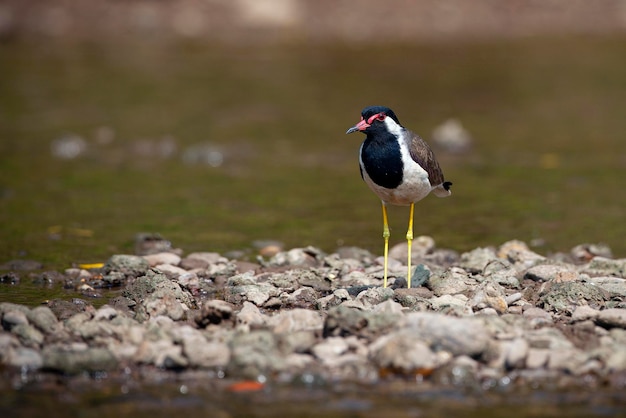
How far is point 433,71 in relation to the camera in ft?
89.7

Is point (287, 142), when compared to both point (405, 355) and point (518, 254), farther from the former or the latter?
point (405, 355)

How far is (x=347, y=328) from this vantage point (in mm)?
8695

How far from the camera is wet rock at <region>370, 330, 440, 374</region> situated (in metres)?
8.16

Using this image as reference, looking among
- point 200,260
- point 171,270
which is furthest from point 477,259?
point 171,270

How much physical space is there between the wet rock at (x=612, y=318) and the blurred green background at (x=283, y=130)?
3974 mm

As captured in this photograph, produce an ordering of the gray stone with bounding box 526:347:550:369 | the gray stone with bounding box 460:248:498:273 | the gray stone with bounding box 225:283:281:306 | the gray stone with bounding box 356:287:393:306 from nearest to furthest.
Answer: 1. the gray stone with bounding box 526:347:550:369
2. the gray stone with bounding box 356:287:393:306
3. the gray stone with bounding box 225:283:281:306
4. the gray stone with bounding box 460:248:498:273

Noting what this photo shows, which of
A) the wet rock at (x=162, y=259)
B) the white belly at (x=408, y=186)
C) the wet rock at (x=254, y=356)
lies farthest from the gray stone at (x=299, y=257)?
the wet rock at (x=254, y=356)

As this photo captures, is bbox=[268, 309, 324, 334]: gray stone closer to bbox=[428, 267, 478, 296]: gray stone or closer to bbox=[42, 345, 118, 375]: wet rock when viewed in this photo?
bbox=[42, 345, 118, 375]: wet rock

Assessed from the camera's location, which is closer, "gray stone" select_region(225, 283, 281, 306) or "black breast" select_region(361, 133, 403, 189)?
"black breast" select_region(361, 133, 403, 189)

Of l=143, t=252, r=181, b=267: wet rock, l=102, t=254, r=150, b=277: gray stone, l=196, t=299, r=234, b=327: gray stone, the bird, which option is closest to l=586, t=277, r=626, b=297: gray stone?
the bird

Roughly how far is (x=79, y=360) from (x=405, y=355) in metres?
2.60

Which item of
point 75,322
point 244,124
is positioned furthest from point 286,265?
point 244,124

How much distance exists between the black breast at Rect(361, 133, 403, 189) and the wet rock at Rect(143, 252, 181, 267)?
2984mm

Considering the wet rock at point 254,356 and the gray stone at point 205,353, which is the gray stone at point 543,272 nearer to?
the wet rock at point 254,356
